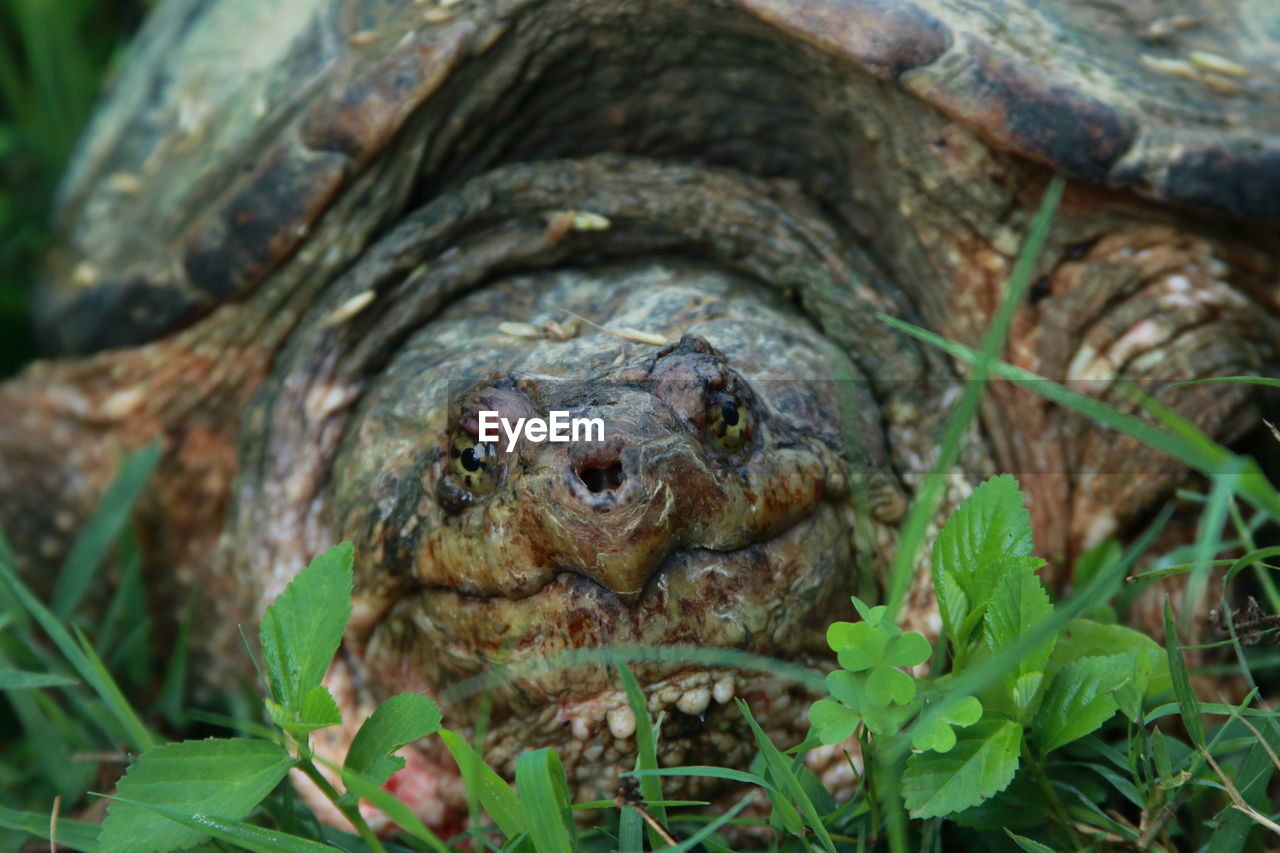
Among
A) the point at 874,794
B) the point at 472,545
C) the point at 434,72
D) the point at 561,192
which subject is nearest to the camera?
the point at 874,794

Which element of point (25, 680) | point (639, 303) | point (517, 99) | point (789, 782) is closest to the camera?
point (789, 782)

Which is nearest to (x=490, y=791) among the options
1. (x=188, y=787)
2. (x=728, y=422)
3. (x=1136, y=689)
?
(x=188, y=787)

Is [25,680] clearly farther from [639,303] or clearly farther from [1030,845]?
[1030,845]

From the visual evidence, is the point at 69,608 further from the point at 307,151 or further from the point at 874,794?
the point at 874,794

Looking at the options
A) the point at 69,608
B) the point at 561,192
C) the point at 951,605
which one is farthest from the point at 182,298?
the point at 951,605

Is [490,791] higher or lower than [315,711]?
lower

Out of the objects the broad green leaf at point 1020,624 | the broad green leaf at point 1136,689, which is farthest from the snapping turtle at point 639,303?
the broad green leaf at point 1136,689
